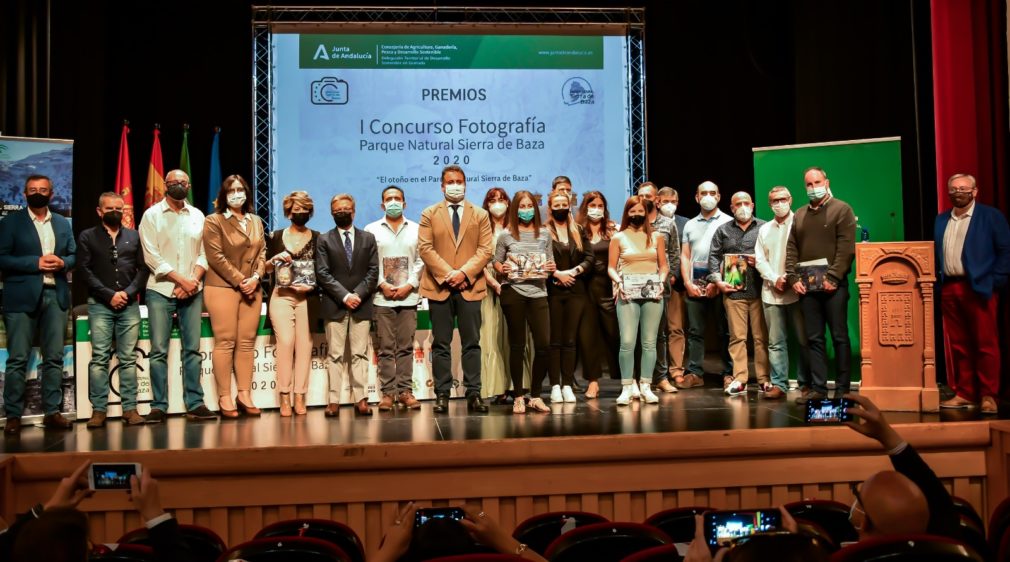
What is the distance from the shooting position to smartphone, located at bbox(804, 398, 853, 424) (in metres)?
3.11

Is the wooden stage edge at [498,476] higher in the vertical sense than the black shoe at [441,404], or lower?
lower

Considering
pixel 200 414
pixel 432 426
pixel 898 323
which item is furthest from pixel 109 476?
pixel 898 323

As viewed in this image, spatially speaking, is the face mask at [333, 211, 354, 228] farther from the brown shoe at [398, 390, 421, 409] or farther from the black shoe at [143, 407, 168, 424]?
the black shoe at [143, 407, 168, 424]

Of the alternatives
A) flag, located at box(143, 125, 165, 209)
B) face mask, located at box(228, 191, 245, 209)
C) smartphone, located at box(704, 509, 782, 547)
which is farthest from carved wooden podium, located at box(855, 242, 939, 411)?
flag, located at box(143, 125, 165, 209)

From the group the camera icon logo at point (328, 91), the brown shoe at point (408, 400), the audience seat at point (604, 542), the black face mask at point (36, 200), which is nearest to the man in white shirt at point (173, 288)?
the black face mask at point (36, 200)

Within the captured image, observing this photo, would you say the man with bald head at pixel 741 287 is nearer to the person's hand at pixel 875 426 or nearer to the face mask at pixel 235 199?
the face mask at pixel 235 199

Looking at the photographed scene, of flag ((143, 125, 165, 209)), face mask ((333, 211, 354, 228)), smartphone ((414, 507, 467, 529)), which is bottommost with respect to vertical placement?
smartphone ((414, 507, 467, 529))

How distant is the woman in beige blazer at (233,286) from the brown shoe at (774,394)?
3.54 m

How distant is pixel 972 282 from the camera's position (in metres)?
5.59

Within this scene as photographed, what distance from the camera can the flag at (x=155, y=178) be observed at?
360 inches

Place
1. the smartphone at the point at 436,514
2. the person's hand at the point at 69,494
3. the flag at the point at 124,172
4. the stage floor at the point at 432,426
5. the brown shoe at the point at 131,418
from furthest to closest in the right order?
1. the flag at the point at 124,172
2. the brown shoe at the point at 131,418
3. the stage floor at the point at 432,426
4. the smartphone at the point at 436,514
5. the person's hand at the point at 69,494

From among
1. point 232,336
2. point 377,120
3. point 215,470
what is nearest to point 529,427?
point 215,470

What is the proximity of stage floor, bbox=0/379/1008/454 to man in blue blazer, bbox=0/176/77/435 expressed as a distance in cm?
23

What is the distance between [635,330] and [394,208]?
1.85 metres
